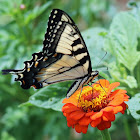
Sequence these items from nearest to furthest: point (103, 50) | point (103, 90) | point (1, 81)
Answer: point (103, 90) < point (103, 50) < point (1, 81)

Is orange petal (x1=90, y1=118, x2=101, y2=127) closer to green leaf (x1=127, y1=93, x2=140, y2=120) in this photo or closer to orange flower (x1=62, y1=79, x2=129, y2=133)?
orange flower (x1=62, y1=79, x2=129, y2=133)

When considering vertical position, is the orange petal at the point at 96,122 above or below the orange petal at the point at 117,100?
below

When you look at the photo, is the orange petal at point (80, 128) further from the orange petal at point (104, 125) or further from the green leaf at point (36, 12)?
the green leaf at point (36, 12)

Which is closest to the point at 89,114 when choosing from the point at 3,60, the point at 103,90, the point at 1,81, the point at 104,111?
the point at 104,111

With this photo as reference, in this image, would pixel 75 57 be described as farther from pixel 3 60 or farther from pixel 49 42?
pixel 3 60

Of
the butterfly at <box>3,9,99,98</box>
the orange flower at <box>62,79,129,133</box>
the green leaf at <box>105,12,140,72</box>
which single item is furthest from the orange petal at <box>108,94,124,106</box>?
the green leaf at <box>105,12,140,72</box>

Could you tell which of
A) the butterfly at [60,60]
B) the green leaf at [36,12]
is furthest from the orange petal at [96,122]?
the green leaf at [36,12]
